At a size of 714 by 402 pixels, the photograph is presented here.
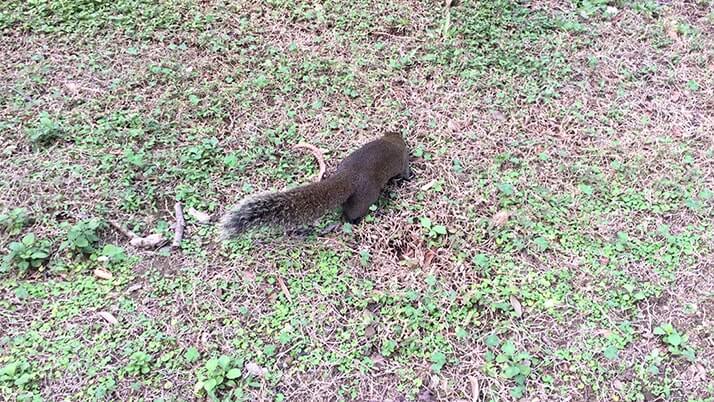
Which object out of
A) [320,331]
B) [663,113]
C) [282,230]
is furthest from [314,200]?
[663,113]

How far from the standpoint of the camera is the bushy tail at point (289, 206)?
8.78 feet

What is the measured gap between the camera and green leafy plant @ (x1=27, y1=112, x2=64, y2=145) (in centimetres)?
350

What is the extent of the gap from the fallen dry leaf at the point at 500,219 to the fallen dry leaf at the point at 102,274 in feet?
7.50

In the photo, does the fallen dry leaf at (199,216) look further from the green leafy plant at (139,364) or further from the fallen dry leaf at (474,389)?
the fallen dry leaf at (474,389)

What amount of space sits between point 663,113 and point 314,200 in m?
2.87

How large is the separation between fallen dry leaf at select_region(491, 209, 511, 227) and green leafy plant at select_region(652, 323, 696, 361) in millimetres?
993

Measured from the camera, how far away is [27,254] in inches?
112

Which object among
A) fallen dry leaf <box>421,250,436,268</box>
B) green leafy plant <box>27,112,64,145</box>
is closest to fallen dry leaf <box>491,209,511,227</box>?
fallen dry leaf <box>421,250,436,268</box>

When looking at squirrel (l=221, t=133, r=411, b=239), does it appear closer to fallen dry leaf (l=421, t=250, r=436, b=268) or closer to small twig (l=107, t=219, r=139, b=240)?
fallen dry leaf (l=421, t=250, r=436, b=268)

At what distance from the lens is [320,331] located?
2738mm

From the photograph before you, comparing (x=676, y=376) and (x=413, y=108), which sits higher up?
(x=413, y=108)

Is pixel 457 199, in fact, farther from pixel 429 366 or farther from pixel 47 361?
pixel 47 361

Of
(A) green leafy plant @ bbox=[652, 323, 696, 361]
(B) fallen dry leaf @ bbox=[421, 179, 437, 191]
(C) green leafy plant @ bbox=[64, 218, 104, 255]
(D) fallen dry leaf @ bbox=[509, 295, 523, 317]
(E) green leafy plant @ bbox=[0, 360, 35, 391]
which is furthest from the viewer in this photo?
(B) fallen dry leaf @ bbox=[421, 179, 437, 191]

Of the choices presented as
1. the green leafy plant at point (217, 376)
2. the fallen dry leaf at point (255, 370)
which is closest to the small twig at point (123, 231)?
the green leafy plant at point (217, 376)
